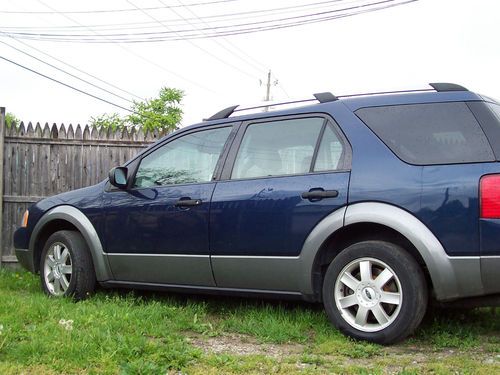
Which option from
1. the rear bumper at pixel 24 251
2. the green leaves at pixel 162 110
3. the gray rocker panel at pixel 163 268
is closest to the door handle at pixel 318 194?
the gray rocker panel at pixel 163 268

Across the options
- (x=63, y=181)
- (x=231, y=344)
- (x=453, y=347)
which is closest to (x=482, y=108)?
(x=453, y=347)

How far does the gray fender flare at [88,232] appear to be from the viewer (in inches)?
203

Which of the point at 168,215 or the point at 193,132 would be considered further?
the point at 193,132

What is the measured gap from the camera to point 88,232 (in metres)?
5.21

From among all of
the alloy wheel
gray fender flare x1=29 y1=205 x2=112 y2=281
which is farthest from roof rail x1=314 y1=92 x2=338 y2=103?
gray fender flare x1=29 y1=205 x2=112 y2=281

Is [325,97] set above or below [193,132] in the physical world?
above

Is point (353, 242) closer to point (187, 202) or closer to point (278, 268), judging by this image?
point (278, 268)

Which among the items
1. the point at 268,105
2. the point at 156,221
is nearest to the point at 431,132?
the point at 268,105

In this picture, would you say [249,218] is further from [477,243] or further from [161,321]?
[477,243]

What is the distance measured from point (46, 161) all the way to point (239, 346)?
184 inches

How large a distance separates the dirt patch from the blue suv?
377 millimetres

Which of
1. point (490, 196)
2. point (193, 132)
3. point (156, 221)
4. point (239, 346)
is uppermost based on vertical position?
point (193, 132)

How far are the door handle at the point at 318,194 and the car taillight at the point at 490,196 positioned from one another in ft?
3.12

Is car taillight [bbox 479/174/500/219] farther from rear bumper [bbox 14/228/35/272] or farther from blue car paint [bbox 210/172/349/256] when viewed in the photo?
rear bumper [bbox 14/228/35/272]
